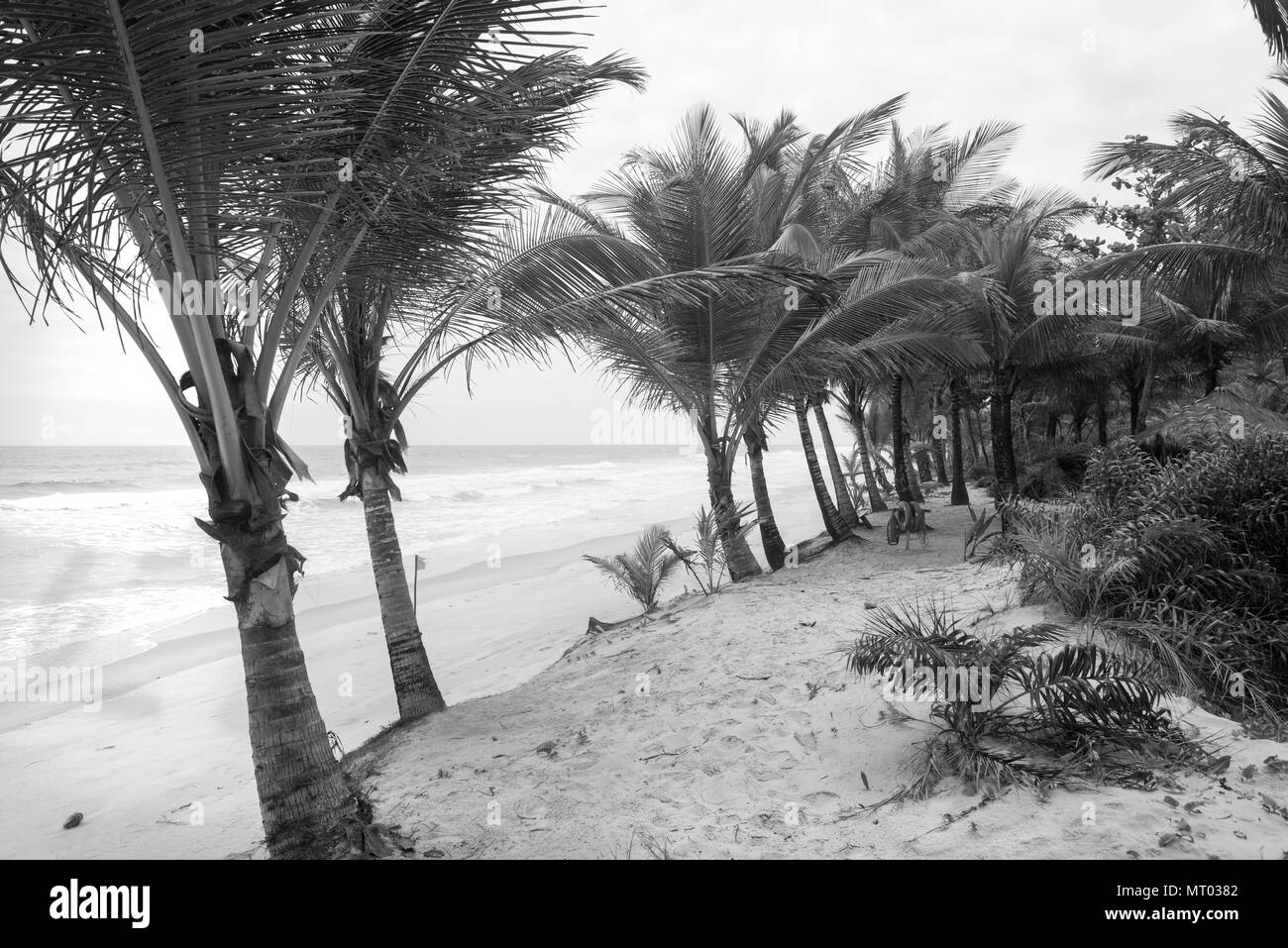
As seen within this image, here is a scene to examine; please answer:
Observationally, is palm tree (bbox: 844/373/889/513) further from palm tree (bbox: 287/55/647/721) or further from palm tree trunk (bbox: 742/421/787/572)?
palm tree (bbox: 287/55/647/721)

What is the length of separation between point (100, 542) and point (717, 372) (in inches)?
590

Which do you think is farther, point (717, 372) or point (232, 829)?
point (717, 372)

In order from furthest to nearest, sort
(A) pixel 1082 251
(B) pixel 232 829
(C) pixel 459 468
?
1. (C) pixel 459 468
2. (A) pixel 1082 251
3. (B) pixel 232 829

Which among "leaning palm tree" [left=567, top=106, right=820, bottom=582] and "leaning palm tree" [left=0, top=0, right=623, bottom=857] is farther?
"leaning palm tree" [left=567, top=106, right=820, bottom=582]

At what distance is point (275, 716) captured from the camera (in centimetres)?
322

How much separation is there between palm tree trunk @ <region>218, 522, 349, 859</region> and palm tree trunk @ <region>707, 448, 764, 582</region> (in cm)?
647

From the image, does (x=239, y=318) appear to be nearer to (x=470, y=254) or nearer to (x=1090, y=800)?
(x=470, y=254)

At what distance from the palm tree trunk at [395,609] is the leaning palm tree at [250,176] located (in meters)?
1.81

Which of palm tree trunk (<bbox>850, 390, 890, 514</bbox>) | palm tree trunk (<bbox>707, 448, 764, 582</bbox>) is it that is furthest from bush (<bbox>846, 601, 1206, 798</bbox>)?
palm tree trunk (<bbox>850, 390, 890, 514</bbox>)

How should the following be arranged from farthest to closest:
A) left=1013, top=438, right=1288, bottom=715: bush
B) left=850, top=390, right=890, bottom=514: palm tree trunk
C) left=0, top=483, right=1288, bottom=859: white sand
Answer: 1. left=850, top=390, right=890, bottom=514: palm tree trunk
2. left=1013, top=438, right=1288, bottom=715: bush
3. left=0, top=483, right=1288, bottom=859: white sand

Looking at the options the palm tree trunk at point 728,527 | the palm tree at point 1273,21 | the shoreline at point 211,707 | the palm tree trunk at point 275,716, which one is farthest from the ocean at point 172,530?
the palm tree at point 1273,21

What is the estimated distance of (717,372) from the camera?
9.32 metres

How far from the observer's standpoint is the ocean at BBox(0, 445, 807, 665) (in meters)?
10.6
